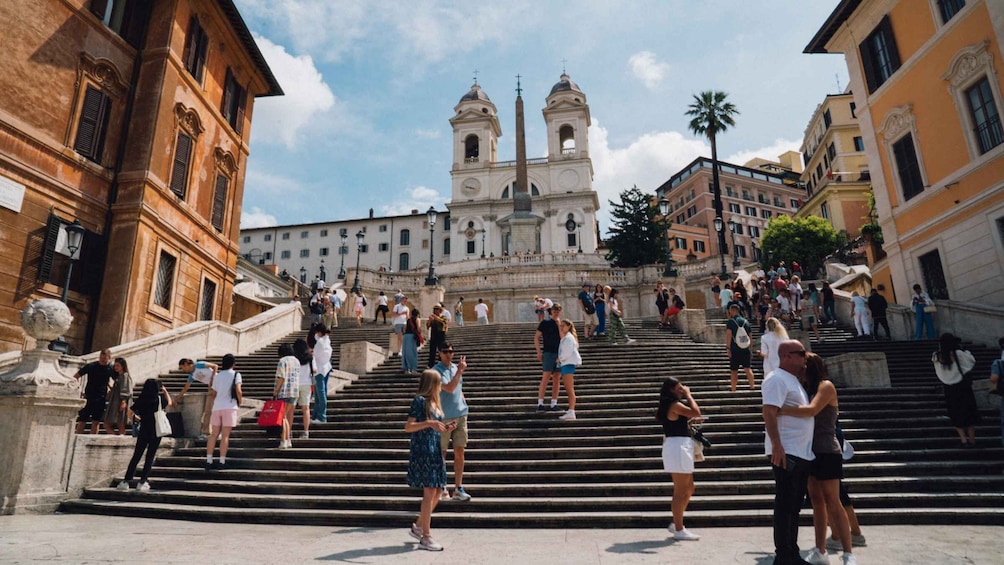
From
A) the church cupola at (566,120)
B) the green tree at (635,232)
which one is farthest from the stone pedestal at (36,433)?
the church cupola at (566,120)

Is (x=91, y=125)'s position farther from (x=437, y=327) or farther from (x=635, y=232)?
(x=635, y=232)

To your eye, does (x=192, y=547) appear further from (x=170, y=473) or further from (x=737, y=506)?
(x=737, y=506)

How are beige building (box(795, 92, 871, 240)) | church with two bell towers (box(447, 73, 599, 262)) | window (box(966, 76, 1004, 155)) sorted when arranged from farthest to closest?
church with two bell towers (box(447, 73, 599, 262)) < beige building (box(795, 92, 871, 240)) < window (box(966, 76, 1004, 155))

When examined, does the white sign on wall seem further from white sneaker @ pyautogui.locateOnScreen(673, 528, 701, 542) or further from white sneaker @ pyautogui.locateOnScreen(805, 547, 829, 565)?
white sneaker @ pyautogui.locateOnScreen(805, 547, 829, 565)

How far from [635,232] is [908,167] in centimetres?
2676

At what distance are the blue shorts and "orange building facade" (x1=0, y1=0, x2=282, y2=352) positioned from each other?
1290 centimetres

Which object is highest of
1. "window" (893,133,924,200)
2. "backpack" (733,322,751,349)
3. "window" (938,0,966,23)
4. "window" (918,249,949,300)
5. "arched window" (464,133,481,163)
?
"arched window" (464,133,481,163)

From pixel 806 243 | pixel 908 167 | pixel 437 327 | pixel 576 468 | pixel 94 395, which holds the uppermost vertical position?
pixel 806 243

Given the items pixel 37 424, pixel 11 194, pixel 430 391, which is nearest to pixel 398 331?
pixel 37 424

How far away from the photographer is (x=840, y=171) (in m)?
49.4

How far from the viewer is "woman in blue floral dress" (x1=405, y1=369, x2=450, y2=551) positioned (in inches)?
215

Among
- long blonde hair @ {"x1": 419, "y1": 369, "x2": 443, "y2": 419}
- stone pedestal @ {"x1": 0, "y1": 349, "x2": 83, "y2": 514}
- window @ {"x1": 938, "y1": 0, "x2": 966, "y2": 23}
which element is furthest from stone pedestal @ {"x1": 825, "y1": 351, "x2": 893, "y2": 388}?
window @ {"x1": 938, "y1": 0, "x2": 966, "y2": 23}

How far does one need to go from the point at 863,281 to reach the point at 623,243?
2175 cm

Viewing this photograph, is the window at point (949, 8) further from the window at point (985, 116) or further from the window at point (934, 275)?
the window at point (934, 275)
